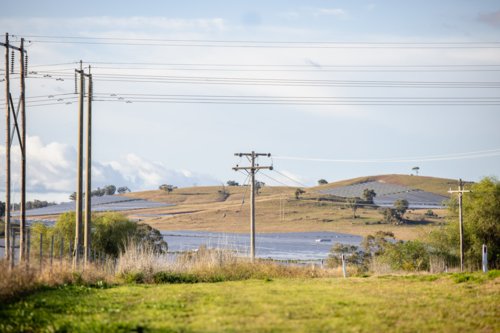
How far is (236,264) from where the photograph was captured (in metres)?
19.9

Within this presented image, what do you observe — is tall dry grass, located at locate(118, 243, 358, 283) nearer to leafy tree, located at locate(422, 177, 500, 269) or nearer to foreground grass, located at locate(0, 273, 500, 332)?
foreground grass, located at locate(0, 273, 500, 332)

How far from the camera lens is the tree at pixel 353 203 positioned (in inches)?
4430

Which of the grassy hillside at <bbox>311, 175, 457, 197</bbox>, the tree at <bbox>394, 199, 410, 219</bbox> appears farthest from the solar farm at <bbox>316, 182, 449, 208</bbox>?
the tree at <bbox>394, 199, 410, 219</bbox>

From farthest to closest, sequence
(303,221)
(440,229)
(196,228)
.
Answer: (303,221)
(196,228)
(440,229)

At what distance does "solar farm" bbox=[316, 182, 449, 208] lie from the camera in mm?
123925

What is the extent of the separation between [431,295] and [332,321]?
448 cm

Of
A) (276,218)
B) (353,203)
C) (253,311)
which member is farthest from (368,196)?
(253,311)

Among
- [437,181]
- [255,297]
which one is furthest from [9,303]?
[437,181]

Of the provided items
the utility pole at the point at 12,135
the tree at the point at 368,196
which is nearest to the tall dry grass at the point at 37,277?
the utility pole at the point at 12,135

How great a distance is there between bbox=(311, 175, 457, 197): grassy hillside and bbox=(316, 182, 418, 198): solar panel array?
454 cm

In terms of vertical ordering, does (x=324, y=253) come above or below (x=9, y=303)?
below

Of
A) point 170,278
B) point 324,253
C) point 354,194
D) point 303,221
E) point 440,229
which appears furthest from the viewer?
point 354,194

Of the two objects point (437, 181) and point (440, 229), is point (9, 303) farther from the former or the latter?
point (437, 181)

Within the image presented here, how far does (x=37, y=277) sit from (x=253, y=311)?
6.38 m
